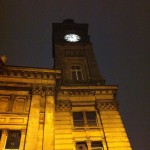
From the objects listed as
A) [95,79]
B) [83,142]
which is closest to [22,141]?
[83,142]

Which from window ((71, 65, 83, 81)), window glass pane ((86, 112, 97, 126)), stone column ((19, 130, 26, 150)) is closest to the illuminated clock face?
window ((71, 65, 83, 81))

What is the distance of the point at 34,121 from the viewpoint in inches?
743

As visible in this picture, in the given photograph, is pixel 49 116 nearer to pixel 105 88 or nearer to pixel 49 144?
pixel 49 144

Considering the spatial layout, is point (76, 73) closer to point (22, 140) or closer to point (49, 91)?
point (49, 91)

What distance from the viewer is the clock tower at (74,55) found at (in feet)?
100

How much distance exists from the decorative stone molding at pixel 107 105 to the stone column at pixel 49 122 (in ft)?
17.9

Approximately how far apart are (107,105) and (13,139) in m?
10.4

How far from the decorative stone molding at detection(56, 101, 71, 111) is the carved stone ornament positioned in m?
2.87

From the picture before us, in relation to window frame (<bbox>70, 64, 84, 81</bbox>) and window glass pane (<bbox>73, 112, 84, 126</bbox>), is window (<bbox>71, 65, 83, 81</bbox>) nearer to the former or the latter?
window frame (<bbox>70, 64, 84, 81</bbox>)

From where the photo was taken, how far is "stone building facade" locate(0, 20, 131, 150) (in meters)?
18.2

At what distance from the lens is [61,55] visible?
34125 mm

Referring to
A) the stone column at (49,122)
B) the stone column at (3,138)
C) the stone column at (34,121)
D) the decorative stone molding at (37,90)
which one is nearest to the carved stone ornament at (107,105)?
the stone column at (49,122)

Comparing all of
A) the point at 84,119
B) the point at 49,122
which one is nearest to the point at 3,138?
the point at 49,122

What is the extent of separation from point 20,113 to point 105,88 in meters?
10.2
